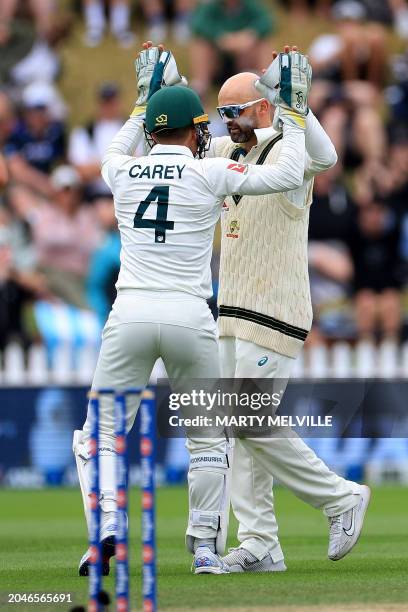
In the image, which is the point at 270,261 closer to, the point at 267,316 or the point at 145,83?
the point at 267,316

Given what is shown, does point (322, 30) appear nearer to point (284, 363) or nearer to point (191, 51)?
point (191, 51)

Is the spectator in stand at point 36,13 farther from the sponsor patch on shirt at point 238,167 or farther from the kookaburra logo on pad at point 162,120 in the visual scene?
the sponsor patch on shirt at point 238,167

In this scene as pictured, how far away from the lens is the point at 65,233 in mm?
17906

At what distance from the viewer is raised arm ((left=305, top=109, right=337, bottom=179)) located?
25.9 ft

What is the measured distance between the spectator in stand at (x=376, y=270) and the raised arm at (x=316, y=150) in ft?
29.0

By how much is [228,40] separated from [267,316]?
12.7m

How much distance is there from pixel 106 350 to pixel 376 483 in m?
8.15

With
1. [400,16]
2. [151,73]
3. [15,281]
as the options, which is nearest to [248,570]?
[151,73]

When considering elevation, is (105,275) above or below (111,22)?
below

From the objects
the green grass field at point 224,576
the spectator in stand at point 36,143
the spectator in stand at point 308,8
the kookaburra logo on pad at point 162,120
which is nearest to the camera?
the green grass field at point 224,576

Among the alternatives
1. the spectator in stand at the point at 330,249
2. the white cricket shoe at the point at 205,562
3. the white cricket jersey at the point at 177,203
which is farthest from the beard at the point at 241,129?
the spectator in stand at the point at 330,249

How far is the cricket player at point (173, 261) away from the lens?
7.40 m

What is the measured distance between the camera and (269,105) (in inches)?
324

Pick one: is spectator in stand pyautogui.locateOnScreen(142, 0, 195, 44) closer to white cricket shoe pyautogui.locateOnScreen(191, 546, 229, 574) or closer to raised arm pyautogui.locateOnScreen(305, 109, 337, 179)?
raised arm pyautogui.locateOnScreen(305, 109, 337, 179)
